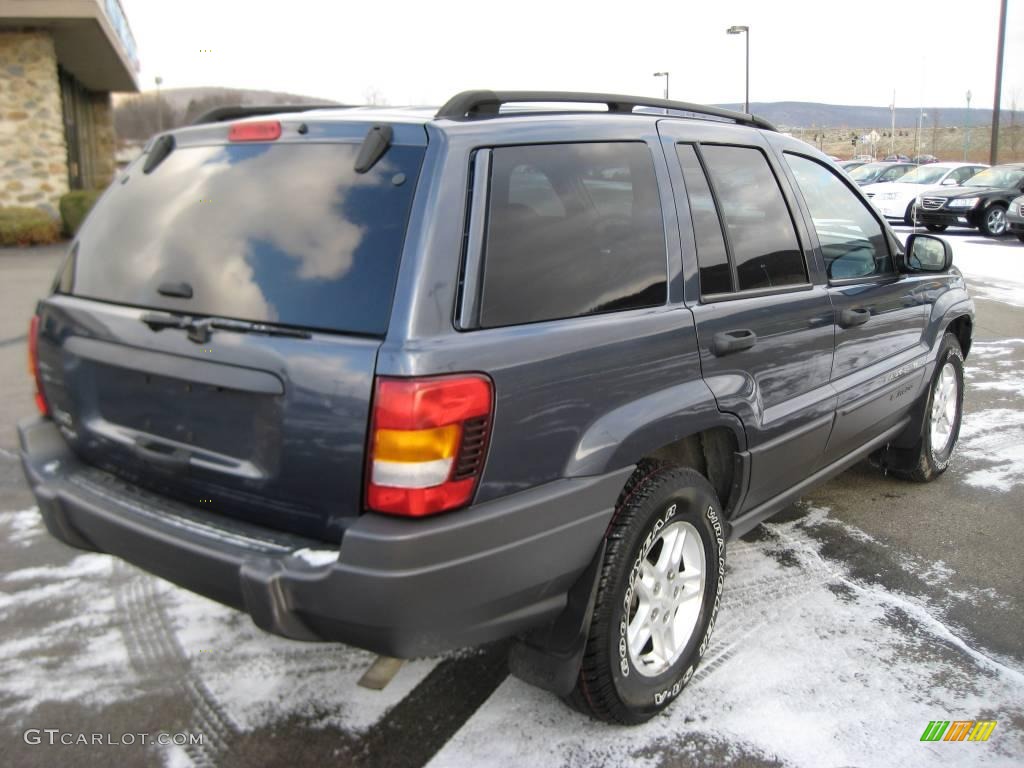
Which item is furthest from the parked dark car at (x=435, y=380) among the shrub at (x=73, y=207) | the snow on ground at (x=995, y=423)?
the shrub at (x=73, y=207)

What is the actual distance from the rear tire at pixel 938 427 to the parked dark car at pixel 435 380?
1908 millimetres

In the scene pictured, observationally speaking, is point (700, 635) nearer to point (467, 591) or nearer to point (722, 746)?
point (722, 746)

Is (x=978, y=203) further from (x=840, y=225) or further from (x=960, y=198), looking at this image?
(x=840, y=225)

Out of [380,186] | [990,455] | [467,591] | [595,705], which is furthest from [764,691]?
[990,455]

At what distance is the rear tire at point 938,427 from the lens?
484 centimetres

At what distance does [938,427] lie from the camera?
16.6 ft

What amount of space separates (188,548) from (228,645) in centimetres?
105

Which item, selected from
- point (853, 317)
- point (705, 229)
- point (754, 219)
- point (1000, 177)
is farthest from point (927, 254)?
point (1000, 177)

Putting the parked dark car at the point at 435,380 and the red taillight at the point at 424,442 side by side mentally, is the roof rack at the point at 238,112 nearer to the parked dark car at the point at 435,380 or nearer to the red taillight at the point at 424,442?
the parked dark car at the point at 435,380

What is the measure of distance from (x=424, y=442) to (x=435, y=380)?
0.50 feet

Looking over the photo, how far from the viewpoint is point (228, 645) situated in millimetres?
3268

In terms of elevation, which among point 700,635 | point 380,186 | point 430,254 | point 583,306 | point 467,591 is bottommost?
point 700,635

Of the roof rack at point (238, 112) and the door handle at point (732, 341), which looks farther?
the roof rack at point (238, 112)

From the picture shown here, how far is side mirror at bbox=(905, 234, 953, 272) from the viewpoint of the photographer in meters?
4.35
